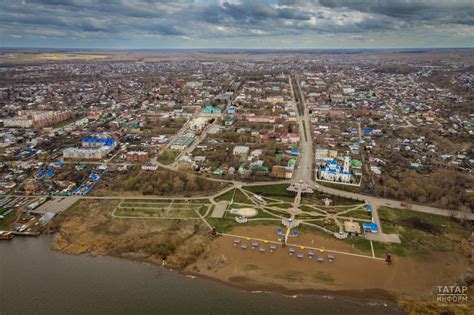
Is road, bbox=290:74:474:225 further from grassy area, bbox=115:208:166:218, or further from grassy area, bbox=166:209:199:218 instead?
grassy area, bbox=115:208:166:218

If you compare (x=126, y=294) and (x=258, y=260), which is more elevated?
(x=258, y=260)

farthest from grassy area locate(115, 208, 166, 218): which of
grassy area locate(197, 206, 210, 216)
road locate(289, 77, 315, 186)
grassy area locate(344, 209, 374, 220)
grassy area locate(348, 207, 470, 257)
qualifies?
grassy area locate(344, 209, 374, 220)

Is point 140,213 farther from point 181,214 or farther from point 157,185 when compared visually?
point 157,185

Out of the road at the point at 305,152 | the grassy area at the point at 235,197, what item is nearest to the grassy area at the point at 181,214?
the grassy area at the point at 235,197

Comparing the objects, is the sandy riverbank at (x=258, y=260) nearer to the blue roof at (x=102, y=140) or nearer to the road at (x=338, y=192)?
the road at (x=338, y=192)

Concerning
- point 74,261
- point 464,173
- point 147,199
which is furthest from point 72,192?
point 464,173

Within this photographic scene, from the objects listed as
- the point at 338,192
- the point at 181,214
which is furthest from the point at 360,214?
the point at 181,214

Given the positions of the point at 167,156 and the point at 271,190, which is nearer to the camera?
the point at 271,190
